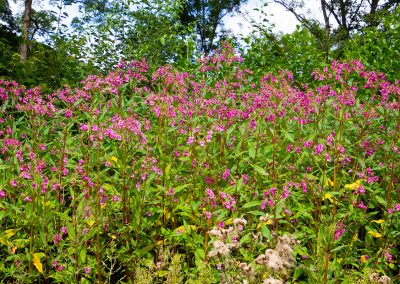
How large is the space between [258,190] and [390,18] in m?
7.04

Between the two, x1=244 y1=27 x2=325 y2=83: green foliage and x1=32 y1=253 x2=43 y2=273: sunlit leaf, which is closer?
x1=32 y1=253 x2=43 y2=273: sunlit leaf

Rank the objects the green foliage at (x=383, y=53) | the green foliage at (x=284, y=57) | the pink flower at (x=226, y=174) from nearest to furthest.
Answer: the pink flower at (x=226, y=174)
the green foliage at (x=383, y=53)
the green foliage at (x=284, y=57)

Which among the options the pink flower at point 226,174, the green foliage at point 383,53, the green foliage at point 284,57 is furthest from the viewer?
the green foliage at point 284,57

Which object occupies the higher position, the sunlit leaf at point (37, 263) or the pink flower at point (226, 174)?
the pink flower at point (226, 174)

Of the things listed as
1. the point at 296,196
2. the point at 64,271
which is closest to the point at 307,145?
the point at 296,196

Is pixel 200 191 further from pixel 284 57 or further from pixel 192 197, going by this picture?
pixel 284 57

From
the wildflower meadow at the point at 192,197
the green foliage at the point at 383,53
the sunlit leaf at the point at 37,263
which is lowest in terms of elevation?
the sunlit leaf at the point at 37,263

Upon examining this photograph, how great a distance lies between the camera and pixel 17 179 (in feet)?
11.8

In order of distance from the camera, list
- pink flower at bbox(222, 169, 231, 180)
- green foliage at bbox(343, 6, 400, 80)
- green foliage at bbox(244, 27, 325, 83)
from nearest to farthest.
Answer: pink flower at bbox(222, 169, 231, 180)
green foliage at bbox(343, 6, 400, 80)
green foliage at bbox(244, 27, 325, 83)

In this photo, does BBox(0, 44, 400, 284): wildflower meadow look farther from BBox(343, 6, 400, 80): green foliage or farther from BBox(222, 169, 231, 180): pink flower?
BBox(343, 6, 400, 80): green foliage

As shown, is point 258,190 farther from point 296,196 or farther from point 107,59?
point 107,59

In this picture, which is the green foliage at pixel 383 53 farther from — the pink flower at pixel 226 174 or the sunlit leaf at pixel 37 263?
the sunlit leaf at pixel 37 263

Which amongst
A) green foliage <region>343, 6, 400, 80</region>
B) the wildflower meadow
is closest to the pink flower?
the wildflower meadow

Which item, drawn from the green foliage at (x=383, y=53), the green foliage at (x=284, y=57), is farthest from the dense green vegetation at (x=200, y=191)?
the green foliage at (x=284, y=57)
